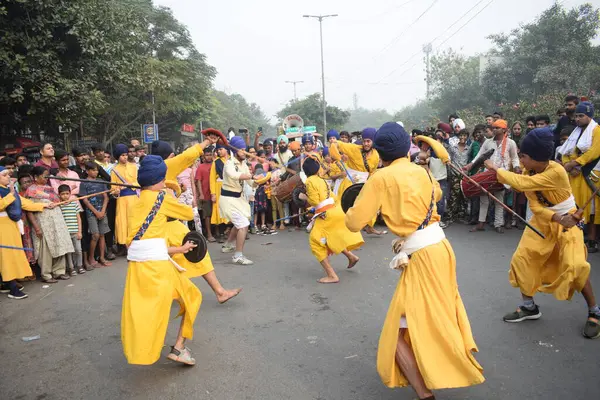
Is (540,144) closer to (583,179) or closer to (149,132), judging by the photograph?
(583,179)

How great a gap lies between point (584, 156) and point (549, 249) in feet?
10.3

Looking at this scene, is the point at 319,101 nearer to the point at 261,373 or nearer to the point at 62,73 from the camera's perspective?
the point at 62,73

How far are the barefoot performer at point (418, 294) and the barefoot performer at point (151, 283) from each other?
1.74 m

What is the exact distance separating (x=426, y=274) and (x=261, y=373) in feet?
5.72

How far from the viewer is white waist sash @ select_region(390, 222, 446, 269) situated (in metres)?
3.10

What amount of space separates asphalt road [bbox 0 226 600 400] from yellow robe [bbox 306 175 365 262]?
486mm

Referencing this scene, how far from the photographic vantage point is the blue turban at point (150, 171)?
396cm

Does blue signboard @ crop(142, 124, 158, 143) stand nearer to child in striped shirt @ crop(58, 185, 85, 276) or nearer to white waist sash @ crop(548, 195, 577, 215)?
child in striped shirt @ crop(58, 185, 85, 276)

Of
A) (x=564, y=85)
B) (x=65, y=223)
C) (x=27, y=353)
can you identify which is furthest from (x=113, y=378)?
(x=564, y=85)

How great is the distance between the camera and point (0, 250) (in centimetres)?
637

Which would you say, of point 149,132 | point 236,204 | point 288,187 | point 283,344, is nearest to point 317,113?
point 149,132

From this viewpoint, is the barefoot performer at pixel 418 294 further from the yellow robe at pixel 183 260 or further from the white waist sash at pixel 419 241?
the yellow robe at pixel 183 260

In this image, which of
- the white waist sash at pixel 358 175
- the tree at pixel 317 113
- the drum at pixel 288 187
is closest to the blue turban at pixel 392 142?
the white waist sash at pixel 358 175

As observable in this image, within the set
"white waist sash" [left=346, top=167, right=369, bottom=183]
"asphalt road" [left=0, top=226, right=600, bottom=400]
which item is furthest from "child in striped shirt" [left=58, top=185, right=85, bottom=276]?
"white waist sash" [left=346, top=167, right=369, bottom=183]
